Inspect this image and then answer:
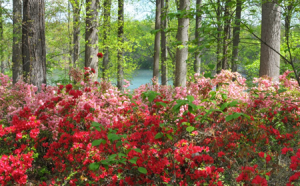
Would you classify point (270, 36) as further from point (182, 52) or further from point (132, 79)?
point (132, 79)

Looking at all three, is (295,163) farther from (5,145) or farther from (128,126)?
(5,145)

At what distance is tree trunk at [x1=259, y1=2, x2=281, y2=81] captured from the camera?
5.68m

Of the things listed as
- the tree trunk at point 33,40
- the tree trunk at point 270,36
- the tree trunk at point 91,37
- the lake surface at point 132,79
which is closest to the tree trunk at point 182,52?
the lake surface at point 132,79

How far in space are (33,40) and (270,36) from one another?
18.5 feet

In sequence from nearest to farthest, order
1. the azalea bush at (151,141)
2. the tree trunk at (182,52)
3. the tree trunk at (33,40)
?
the azalea bush at (151,141)
the tree trunk at (33,40)
the tree trunk at (182,52)

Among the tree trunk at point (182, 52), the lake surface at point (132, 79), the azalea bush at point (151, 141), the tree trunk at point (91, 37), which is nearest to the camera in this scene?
the azalea bush at point (151, 141)

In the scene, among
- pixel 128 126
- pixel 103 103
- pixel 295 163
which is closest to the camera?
pixel 295 163

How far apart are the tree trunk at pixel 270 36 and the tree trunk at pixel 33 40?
17.2 ft

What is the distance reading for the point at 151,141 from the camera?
248 cm

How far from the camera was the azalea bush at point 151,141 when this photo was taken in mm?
2324

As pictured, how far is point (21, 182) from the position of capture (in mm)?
2666

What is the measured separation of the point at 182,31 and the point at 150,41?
14.5 metres

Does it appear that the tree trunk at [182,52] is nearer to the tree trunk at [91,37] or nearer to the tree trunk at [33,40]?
the tree trunk at [91,37]

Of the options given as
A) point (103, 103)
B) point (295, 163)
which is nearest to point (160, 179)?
point (295, 163)
